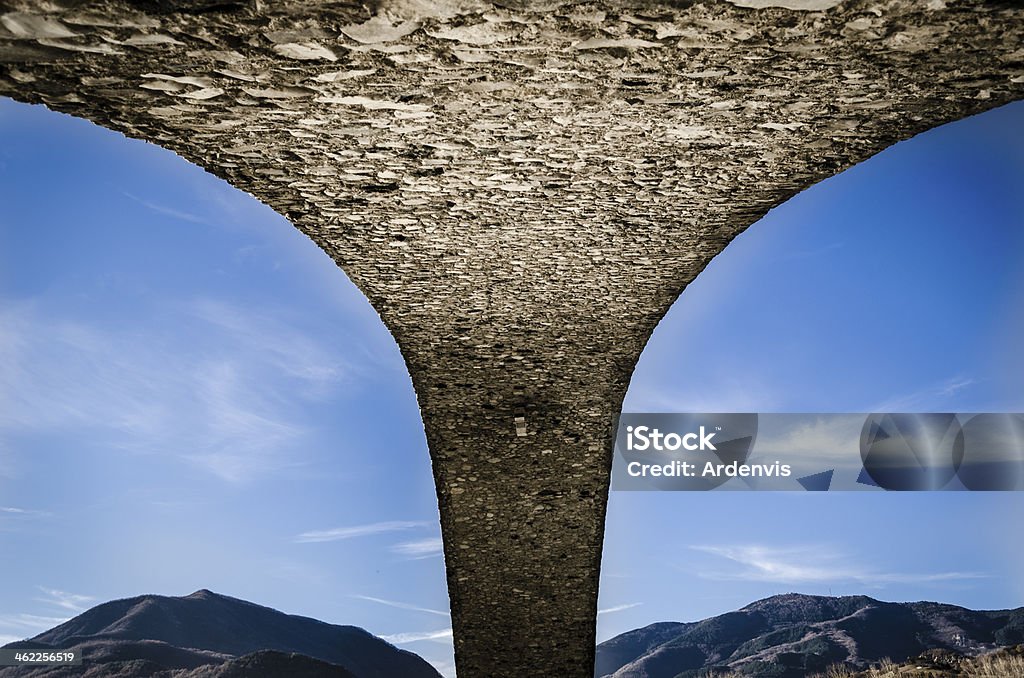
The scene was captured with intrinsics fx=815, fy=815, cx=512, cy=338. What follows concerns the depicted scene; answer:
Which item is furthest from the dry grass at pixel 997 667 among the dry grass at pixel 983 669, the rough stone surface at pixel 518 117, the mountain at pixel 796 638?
the mountain at pixel 796 638

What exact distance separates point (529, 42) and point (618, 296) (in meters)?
1.83

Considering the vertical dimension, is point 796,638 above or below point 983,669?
above

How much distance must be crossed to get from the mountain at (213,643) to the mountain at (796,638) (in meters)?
4.21

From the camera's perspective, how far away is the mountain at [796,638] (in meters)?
14.0

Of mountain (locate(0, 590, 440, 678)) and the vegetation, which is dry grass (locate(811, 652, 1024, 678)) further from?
mountain (locate(0, 590, 440, 678))

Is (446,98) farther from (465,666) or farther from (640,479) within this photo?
(465,666)

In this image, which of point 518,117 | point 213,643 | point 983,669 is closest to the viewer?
point 518,117

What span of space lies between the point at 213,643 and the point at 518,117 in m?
14.6

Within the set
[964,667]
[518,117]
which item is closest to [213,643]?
[964,667]

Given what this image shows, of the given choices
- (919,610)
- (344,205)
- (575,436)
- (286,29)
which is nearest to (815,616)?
(919,610)

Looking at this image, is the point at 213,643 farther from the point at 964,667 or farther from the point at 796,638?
the point at 964,667

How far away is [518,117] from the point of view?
236 cm

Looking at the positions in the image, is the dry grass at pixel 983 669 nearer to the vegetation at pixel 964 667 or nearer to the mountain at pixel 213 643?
the vegetation at pixel 964 667

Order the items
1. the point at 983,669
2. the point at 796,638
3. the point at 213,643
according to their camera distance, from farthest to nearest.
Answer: the point at 796,638
the point at 213,643
the point at 983,669
